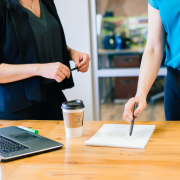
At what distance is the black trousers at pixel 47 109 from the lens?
4.37ft

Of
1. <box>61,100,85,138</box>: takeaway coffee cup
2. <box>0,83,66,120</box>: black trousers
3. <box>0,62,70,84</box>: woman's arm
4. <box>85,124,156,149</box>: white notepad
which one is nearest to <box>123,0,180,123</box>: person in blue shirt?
<box>85,124,156,149</box>: white notepad

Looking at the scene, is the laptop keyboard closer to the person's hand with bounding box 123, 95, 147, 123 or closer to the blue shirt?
the person's hand with bounding box 123, 95, 147, 123

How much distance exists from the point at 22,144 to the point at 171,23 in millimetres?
850

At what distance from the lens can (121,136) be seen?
0.99m

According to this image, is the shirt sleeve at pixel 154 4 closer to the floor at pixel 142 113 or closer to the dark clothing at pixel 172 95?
the dark clothing at pixel 172 95

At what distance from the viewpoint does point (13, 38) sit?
125 cm

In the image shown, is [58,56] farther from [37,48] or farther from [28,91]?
[28,91]

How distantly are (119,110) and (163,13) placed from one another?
2303mm

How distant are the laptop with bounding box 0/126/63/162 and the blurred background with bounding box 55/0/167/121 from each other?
77.6 inches

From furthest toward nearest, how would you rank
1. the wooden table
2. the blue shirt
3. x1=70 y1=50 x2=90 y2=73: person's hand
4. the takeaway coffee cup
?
x1=70 y1=50 x2=90 y2=73: person's hand → the blue shirt → the takeaway coffee cup → the wooden table

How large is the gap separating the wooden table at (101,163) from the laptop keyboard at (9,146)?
0.07m

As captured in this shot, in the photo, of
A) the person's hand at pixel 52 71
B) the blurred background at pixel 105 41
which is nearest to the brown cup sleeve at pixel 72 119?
the person's hand at pixel 52 71

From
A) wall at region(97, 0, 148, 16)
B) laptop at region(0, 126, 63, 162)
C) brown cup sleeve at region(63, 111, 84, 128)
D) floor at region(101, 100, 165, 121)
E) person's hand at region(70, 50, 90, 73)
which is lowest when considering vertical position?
floor at region(101, 100, 165, 121)

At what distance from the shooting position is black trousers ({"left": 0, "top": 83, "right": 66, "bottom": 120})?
133 cm
